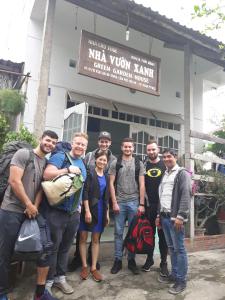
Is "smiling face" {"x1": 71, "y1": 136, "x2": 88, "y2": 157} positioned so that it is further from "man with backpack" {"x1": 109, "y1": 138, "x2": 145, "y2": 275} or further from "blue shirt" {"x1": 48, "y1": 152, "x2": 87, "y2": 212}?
"man with backpack" {"x1": 109, "y1": 138, "x2": 145, "y2": 275}

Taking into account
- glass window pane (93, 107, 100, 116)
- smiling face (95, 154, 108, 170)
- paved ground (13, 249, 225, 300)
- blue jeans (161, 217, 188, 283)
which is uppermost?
glass window pane (93, 107, 100, 116)

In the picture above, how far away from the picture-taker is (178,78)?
9430mm

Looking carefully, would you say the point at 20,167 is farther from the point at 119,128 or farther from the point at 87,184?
the point at 119,128

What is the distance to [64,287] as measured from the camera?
3836 mm

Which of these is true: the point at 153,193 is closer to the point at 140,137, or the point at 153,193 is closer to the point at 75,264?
the point at 75,264

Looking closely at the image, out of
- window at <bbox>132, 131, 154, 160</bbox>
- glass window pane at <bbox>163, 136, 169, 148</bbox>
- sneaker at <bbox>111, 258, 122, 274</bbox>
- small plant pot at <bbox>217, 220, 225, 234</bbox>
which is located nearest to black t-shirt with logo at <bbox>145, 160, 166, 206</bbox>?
sneaker at <bbox>111, 258, 122, 274</bbox>

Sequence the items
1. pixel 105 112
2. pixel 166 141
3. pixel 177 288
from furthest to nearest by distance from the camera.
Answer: pixel 166 141, pixel 105 112, pixel 177 288

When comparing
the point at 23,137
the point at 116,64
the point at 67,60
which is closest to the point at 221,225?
the point at 116,64

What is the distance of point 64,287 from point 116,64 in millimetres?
3841

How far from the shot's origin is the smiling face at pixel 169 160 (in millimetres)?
4316

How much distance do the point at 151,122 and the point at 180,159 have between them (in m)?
1.87

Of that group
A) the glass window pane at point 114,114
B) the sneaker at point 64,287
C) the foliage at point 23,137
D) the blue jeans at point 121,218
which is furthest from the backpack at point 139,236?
the glass window pane at point 114,114

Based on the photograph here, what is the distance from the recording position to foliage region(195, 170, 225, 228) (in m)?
6.49

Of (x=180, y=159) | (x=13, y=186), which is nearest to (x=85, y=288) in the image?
(x=13, y=186)
